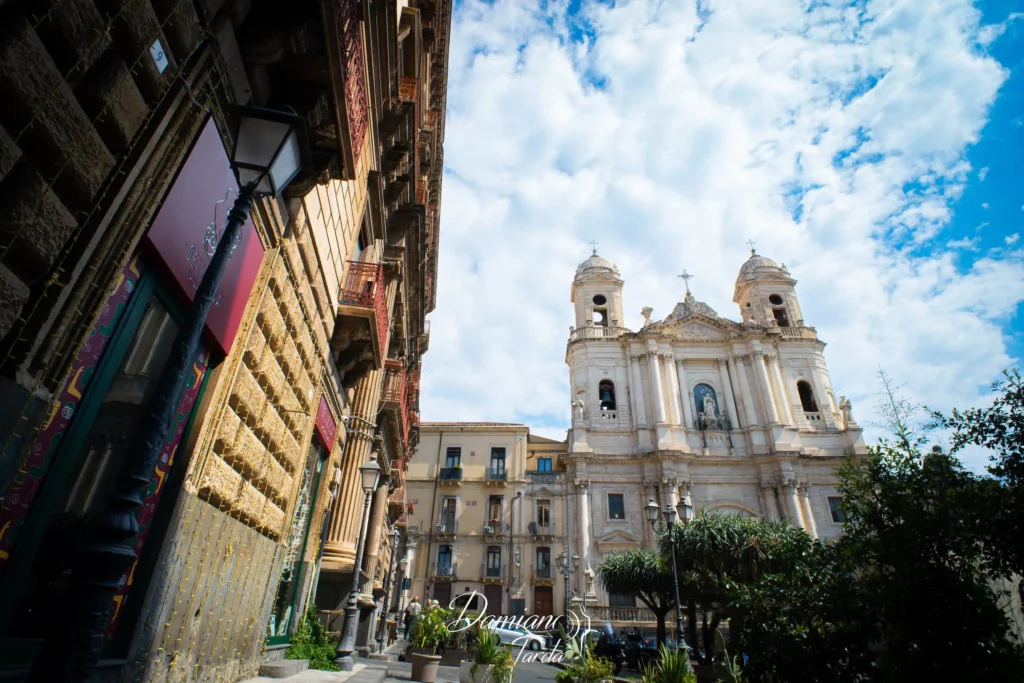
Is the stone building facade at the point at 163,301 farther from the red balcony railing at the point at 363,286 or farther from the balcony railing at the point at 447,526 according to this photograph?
the balcony railing at the point at 447,526

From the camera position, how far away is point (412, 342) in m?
21.4

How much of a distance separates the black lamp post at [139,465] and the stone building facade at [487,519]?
116ft

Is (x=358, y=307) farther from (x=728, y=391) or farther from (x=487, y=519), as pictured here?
(x=728, y=391)

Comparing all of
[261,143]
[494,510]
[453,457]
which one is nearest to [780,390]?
[494,510]

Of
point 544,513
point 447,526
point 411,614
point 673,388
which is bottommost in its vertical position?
point 411,614

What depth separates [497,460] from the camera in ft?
137

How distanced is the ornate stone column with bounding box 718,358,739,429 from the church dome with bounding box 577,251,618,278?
1172 centimetres

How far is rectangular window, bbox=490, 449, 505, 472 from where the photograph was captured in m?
41.5

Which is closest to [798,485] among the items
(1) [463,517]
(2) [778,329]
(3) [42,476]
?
(2) [778,329]

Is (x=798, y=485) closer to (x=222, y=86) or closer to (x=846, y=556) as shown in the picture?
(x=846, y=556)

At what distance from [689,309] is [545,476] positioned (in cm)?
1884

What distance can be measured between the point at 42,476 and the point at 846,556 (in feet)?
31.5

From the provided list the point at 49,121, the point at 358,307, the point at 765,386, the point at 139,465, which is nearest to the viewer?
the point at 139,465

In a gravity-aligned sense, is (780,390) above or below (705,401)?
above
